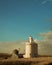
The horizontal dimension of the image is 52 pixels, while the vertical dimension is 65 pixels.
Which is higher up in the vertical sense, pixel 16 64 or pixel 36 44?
pixel 36 44

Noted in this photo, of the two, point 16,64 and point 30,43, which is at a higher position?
point 30,43

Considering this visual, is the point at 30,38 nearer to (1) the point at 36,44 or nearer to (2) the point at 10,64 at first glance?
(1) the point at 36,44

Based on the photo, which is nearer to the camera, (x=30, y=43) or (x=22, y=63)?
(x=22, y=63)

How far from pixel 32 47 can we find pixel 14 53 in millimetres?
5451

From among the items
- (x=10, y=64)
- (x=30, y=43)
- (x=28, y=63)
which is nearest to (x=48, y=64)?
(x=28, y=63)

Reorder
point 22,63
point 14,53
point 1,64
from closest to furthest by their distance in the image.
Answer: point 1,64, point 22,63, point 14,53

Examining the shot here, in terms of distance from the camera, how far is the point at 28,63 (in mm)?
38562

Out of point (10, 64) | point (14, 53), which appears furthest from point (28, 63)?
point (14, 53)

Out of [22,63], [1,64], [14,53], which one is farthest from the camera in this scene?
[14,53]

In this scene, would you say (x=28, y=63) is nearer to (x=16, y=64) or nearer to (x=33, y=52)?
(x=16, y=64)

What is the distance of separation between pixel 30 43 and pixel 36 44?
7.85 feet

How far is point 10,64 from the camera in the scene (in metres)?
36.6

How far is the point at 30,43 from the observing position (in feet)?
198

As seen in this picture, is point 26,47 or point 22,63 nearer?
point 22,63
